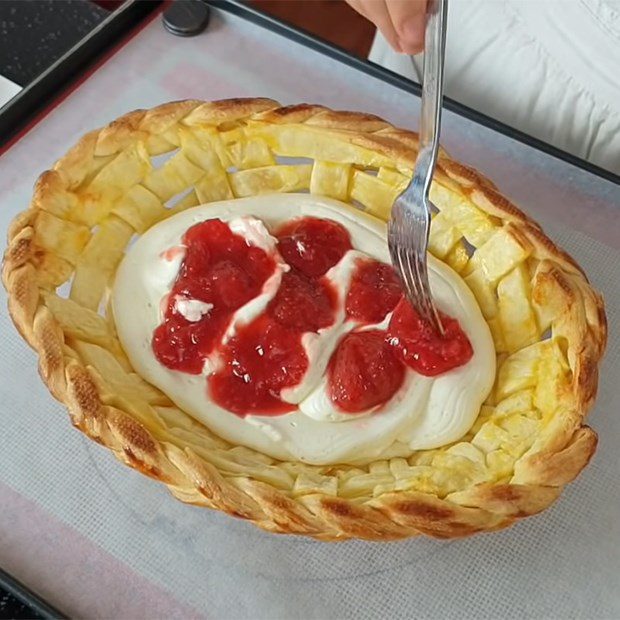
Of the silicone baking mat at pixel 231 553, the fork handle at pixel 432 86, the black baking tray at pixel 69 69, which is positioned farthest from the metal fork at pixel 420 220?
the black baking tray at pixel 69 69

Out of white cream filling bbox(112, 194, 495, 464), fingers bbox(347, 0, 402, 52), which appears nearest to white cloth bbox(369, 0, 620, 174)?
fingers bbox(347, 0, 402, 52)

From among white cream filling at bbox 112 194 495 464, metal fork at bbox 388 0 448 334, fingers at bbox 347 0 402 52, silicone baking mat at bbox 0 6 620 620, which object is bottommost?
silicone baking mat at bbox 0 6 620 620

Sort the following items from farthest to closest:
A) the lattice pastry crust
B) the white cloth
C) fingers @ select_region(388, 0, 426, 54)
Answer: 1. the white cloth
2. fingers @ select_region(388, 0, 426, 54)
3. the lattice pastry crust

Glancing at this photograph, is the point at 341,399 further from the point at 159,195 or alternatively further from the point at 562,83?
the point at 562,83

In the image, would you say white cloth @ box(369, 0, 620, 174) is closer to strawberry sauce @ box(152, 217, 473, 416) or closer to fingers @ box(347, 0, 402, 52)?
fingers @ box(347, 0, 402, 52)

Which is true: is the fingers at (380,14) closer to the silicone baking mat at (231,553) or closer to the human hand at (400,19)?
the human hand at (400,19)

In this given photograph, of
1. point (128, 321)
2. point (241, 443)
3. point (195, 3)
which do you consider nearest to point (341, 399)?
point (241, 443)

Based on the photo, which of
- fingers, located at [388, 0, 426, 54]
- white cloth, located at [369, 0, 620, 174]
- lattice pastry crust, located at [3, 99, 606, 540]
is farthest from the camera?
white cloth, located at [369, 0, 620, 174]

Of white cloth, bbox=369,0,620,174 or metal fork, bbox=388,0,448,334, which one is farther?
white cloth, bbox=369,0,620,174
